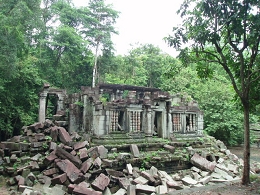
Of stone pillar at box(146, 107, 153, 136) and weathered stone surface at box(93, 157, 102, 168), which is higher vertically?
stone pillar at box(146, 107, 153, 136)

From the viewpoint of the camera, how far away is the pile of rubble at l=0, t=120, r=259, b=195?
922 centimetres

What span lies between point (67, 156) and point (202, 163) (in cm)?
636

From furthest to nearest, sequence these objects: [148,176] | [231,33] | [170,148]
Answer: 1. [170,148]
2. [148,176]
3. [231,33]

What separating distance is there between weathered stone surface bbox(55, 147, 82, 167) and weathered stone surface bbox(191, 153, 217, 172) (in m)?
5.61

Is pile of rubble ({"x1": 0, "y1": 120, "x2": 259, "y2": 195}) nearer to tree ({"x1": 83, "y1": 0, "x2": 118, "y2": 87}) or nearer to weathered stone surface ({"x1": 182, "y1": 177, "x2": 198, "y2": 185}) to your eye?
weathered stone surface ({"x1": 182, "y1": 177, "x2": 198, "y2": 185})

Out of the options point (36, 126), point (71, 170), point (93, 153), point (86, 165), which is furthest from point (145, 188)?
point (36, 126)

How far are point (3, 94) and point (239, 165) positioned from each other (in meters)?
15.5

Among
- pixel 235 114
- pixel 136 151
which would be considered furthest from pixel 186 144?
pixel 235 114

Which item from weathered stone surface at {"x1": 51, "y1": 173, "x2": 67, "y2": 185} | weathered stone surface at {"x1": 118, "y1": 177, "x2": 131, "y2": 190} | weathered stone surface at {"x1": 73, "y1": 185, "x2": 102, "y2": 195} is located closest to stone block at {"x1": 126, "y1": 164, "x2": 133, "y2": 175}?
weathered stone surface at {"x1": 118, "y1": 177, "x2": 131, "y2": 190}

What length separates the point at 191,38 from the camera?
8438 millimetres

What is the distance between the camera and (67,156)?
10.4 meters

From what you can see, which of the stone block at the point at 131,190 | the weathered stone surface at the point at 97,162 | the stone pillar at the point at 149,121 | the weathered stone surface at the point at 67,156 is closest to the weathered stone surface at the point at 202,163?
the stone pillar at the point at 149,121

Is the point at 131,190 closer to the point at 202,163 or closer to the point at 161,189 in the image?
the point at 161,189

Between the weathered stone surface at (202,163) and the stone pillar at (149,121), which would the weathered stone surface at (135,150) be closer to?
the stone pillar at (149,121)
